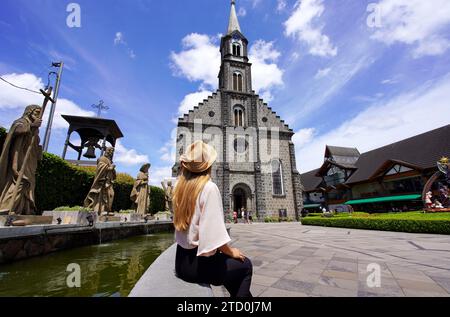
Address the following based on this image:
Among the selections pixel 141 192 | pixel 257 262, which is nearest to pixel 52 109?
pixel 141 192

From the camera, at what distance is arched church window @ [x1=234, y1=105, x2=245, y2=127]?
2850 centimetres

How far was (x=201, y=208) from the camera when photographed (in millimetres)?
1854

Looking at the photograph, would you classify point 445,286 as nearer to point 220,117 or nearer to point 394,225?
point 394,225

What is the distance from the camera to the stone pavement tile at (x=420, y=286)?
2.81 m

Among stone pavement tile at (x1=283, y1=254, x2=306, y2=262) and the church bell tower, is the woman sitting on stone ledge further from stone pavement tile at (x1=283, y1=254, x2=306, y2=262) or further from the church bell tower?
the church bell tower

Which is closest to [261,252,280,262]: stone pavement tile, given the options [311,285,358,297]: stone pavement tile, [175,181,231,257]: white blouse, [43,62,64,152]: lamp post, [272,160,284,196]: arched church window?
[311,285,358,297]: stone pavement tile

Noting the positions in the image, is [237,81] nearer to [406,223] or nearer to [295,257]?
[406,223]

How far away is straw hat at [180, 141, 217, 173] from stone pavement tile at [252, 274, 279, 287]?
2228mm

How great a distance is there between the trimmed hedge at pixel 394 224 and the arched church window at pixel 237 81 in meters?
21.2

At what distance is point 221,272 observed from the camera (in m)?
1.73

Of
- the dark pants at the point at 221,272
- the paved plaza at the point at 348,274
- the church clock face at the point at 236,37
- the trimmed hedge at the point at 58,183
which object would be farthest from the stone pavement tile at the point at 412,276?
the church clock face at the point at 236,37

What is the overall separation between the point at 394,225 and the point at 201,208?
42.4 feet

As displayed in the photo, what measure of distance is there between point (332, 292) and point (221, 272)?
194 centimetres

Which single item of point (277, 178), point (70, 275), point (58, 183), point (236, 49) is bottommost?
point (70, 275)
